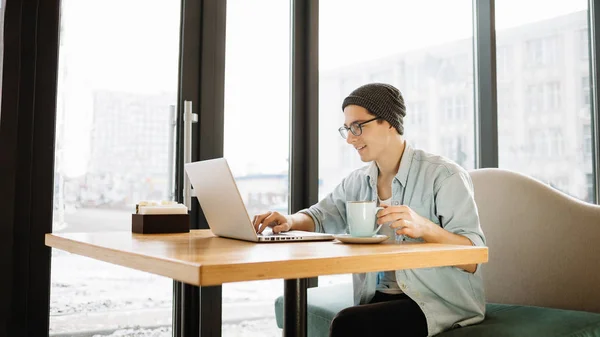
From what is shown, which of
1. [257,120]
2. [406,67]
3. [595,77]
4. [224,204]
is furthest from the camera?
[595,77]

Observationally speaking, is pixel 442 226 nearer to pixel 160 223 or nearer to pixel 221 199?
pixel 221 199

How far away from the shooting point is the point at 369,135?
1697 millimetres

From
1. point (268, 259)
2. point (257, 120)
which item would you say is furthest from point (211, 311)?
point (268, 259)

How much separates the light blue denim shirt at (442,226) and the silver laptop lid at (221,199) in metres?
0.47

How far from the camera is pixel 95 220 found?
2.08m

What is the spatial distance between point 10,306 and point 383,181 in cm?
134

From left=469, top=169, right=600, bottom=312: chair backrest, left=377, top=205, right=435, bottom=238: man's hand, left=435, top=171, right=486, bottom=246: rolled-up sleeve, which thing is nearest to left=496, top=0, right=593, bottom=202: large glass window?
left=469, top=169, right=600, bottom=312: chair backrest

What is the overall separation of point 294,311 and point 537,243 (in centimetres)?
119

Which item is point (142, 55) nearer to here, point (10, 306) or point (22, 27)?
point (22, 27)

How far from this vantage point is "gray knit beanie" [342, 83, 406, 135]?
1684 mm

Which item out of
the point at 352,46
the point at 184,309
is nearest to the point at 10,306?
the point at 184,309

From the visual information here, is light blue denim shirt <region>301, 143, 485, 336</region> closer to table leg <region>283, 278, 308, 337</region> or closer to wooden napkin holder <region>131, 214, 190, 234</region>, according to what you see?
table leg <region>283, 278, 308, 337</region>

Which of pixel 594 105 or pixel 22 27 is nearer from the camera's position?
pixel 22 27

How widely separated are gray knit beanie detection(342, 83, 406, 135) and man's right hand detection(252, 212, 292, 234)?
17.1 inches
